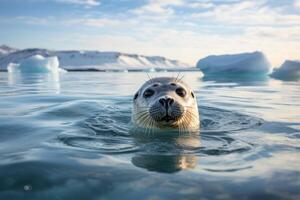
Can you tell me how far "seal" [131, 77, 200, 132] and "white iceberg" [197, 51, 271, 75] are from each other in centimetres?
1591

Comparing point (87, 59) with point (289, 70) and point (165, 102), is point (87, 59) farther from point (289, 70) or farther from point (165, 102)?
point (165, 102)

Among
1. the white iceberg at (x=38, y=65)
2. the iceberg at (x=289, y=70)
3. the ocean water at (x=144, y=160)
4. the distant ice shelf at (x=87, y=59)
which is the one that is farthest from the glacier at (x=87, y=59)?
the ocean water at (x=144, y=160)

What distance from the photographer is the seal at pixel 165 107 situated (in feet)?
11.6

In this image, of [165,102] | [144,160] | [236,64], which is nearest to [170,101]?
[165,102]

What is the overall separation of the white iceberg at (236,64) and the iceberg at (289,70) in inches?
31.5

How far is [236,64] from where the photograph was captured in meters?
20.1

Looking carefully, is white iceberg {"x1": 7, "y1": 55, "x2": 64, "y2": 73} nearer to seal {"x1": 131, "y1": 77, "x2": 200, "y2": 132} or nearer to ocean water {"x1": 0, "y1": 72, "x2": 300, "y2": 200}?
ocean water {"x1": 0, "y1": 72, "x2": 300, "y2": 200}

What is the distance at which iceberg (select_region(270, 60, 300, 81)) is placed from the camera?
18000 millimetres

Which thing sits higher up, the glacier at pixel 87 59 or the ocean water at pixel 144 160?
the glacier at pixel 87 59

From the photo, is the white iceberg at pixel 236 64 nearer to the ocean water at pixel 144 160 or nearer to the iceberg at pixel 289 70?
the iceberg at pixel 289 70

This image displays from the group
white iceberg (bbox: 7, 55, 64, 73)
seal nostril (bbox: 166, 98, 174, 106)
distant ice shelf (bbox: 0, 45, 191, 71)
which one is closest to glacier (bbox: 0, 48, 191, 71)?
distant ice shelf (bbox: 0, 45, 191, 71)

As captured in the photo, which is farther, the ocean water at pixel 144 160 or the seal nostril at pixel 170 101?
the seal nostril at pixel 170 101

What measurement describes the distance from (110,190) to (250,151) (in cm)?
127

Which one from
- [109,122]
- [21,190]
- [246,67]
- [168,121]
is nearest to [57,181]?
[21,190]
